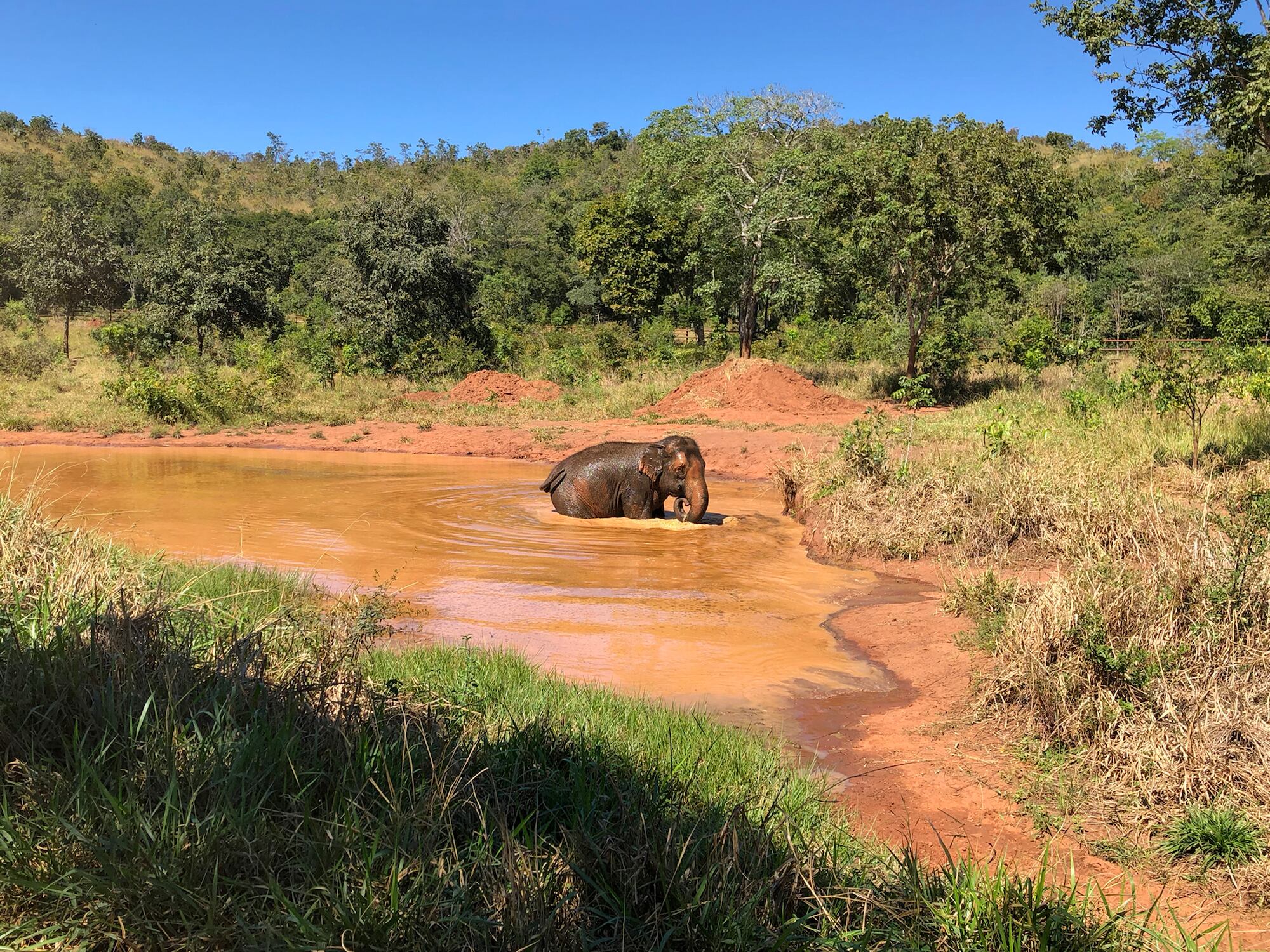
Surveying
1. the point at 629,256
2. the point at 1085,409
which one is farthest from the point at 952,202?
the point at 629,256

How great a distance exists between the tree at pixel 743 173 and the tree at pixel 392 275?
734 centimetres

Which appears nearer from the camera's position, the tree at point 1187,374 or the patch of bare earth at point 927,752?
the patch of bare earth at point 927,752

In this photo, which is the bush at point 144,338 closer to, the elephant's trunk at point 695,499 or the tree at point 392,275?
the tree at point 392,275

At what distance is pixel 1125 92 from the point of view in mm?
12242

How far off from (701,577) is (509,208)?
5779 cm

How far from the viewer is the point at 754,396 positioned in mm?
24312

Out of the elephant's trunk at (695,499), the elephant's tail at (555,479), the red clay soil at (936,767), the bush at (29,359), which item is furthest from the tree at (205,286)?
the red clay soil at (936,767)

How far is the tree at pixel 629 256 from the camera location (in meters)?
39.3

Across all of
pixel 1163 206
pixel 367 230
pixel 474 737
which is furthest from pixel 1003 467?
pixel 1163 206

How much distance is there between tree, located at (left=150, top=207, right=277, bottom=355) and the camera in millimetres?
30891

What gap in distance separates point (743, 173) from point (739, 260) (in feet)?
8.72

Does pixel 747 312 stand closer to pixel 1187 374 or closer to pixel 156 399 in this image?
pixel 156 399

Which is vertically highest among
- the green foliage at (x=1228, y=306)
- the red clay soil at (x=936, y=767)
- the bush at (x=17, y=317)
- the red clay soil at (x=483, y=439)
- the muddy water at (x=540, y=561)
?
the green foliage at (x=1228, y=306)

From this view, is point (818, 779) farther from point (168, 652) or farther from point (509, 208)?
point (509, 208)
